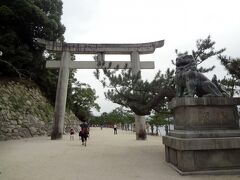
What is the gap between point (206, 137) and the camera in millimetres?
5746

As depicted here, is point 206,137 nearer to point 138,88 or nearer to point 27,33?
point 138,88

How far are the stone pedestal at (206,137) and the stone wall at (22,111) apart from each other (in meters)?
12.1

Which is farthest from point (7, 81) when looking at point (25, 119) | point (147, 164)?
point (147, 164)

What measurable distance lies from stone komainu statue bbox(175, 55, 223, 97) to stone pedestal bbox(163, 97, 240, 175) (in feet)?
1.21

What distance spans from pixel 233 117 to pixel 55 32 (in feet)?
61.4

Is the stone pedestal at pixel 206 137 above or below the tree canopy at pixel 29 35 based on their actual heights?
below

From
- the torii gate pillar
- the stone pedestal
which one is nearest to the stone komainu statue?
the stone pedestal

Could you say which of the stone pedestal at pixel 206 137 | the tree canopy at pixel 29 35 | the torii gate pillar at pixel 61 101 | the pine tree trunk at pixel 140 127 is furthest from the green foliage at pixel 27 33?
the stone pedestal at pixel 206 137

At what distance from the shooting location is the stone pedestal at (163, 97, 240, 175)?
216 inches

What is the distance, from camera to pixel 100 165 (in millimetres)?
6762

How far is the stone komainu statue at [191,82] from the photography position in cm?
639

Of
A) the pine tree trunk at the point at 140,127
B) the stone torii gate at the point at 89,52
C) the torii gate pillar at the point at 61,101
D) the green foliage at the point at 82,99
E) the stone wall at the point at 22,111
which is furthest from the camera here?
the green foliage at the point at 82,99

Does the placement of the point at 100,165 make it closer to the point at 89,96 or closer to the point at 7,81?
the point at 7,81

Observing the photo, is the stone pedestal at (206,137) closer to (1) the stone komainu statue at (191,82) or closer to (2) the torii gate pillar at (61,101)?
(1) the stone komainu statue at (191,82)
